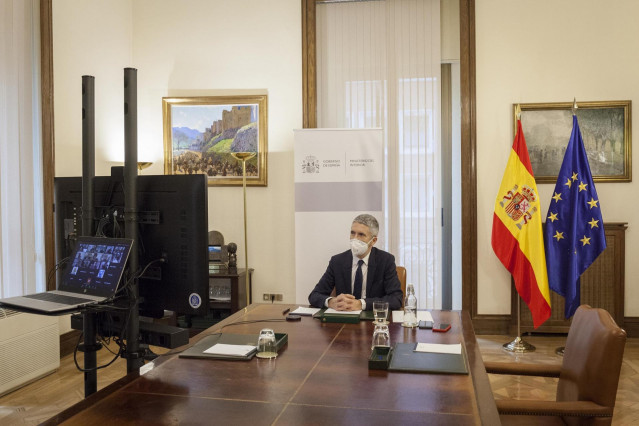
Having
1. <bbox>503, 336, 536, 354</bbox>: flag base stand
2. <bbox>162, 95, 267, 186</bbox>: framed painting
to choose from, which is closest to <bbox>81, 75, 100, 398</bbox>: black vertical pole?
<bbox>162, 95, 267, 186</bbox>: framed painting

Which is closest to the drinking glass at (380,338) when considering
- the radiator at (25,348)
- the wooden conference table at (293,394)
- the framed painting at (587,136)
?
the wooden conference table at (293,394)

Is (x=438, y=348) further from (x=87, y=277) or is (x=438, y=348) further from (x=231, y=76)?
(x=231, y=76)

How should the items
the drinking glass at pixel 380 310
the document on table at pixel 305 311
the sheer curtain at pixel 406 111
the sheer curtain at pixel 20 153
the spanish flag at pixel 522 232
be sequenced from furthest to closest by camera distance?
the sheer curtain at pixel 406 111 < the spanish flag at pixel 522 232 < the sheer curtain at pixel 20 153 < the document on table at pixel 305 311 < the drinking glass at pixel 380 310

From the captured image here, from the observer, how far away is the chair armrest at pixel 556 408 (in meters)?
1.80

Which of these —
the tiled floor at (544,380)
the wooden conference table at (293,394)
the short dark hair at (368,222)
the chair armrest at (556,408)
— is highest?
the short dark hair at (368,222)

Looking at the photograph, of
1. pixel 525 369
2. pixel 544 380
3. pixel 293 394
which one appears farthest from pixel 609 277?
pixel 293 394

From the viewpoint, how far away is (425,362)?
200cm

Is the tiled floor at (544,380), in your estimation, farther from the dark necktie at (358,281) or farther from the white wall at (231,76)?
the white wall at (231,76)

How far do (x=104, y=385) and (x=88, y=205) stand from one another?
2.10 meters

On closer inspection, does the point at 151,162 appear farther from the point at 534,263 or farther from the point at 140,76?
the point at 534,263

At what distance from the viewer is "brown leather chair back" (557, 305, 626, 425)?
72.2 inches

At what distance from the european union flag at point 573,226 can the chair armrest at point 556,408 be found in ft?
10.2

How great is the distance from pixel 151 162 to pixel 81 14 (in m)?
1.48

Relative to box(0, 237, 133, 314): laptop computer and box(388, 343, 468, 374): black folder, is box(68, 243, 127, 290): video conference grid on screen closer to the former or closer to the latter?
box(0, 237, 133, 314): laptop computer
